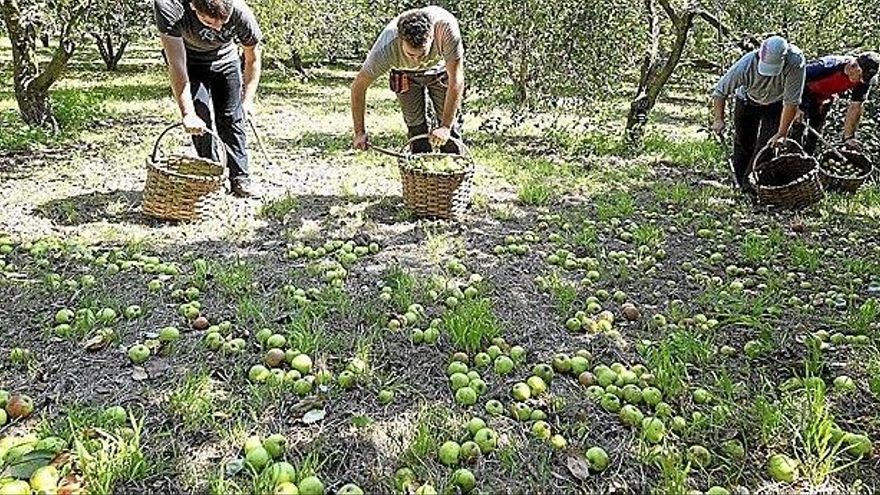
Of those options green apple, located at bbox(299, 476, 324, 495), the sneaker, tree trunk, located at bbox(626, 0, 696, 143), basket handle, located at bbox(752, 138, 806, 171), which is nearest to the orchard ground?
green apple, located at bbox(299, 476, 324, 495)

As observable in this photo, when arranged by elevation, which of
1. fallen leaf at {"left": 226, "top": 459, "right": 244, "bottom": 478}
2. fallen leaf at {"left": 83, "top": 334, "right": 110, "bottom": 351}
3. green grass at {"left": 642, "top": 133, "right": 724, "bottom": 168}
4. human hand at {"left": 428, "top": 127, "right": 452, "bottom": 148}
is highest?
human hand at {"left": 428, "top": 127, "right": 452, "bottom": 148}

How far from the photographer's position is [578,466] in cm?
273

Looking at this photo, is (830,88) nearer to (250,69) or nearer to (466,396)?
(250,69)

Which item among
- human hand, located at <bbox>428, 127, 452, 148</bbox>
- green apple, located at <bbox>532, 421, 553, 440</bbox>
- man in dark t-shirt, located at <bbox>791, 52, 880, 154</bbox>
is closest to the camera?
green apple, located at <bbox>532, 421, 553, 440</bbox>

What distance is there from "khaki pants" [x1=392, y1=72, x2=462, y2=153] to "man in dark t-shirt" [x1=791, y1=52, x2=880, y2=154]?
10.3ft

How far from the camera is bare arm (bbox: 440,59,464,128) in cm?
539

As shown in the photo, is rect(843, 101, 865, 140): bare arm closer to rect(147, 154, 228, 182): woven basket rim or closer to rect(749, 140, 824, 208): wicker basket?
rect(749, 140, 824, 208): wicker basket

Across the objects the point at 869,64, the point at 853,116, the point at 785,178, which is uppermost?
the point at 869,64

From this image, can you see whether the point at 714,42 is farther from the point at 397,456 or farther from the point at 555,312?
the point at 397,456

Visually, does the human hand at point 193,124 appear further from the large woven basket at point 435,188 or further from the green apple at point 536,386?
the green apple at point 536,386

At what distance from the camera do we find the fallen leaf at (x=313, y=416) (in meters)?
2.96

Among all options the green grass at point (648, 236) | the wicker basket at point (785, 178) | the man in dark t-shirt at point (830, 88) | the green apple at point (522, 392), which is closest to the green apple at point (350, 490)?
the green apple at point (522, 392)

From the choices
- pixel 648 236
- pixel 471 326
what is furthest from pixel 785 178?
pixel 471 326

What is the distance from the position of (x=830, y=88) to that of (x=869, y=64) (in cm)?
47
